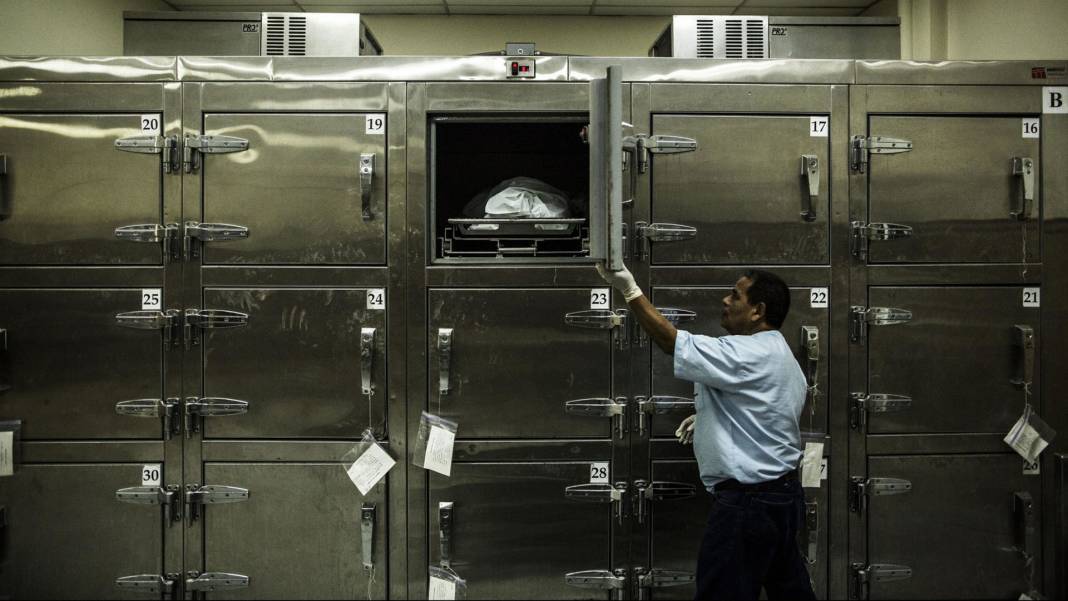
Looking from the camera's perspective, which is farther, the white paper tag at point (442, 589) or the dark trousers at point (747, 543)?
the white paper tag at point (442, 589)

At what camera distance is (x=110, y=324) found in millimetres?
2496

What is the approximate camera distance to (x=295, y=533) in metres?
2.50

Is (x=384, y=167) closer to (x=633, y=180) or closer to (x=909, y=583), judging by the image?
(x=633, y=180)

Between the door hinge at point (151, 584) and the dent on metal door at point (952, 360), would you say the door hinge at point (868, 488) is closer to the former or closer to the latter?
the dent on metal door at point (952, 360)

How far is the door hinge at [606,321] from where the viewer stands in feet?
8.18

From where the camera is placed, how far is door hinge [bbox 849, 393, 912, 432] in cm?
252

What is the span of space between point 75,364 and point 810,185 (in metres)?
2.98

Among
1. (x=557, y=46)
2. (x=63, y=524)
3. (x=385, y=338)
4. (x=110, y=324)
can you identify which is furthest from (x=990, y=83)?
(x=63, y=524)

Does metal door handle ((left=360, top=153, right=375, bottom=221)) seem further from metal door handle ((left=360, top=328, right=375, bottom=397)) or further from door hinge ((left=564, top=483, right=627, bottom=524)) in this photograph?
door hinge ((left=564, top=483, right=627, bottom=524))

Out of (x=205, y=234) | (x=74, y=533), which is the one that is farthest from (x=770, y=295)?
(x=74, y=533)

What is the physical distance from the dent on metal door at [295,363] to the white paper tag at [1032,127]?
8.83 feet

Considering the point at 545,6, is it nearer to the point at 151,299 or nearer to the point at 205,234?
the point at 205,234

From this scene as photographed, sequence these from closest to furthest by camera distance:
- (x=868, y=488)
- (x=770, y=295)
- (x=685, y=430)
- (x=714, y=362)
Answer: (x=714, y=362), (x=770, y=295), (x=685, y=430), (x=868, y=488)

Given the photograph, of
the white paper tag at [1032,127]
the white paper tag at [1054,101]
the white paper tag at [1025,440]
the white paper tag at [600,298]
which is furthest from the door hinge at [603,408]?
the white paper tag at [1054,101]
